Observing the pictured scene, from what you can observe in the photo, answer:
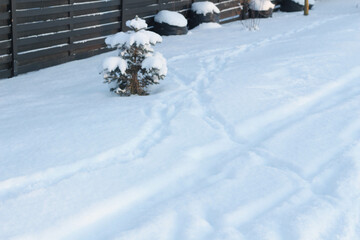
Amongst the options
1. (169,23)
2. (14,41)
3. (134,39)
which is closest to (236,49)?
(169,23)

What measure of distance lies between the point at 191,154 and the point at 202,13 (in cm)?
833

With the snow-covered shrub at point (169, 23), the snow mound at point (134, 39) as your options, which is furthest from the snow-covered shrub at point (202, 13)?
the snow mound at point (134, 39)

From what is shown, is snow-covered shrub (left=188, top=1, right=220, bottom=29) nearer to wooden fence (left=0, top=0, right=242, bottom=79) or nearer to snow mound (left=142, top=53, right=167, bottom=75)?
wooden fence (left=0, top=0, right=242, bottom=79)

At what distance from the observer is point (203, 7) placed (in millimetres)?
12953

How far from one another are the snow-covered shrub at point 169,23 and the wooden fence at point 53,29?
2.22 ft

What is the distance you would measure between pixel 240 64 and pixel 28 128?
12.4ft

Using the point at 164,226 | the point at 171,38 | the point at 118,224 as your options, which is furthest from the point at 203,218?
the point at 171,38

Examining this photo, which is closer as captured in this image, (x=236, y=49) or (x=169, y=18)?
(x=236, y=49)

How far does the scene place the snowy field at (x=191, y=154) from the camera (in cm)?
397

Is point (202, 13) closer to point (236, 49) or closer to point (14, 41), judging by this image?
point (236, 49)

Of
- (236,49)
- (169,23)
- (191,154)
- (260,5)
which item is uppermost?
(260,5)

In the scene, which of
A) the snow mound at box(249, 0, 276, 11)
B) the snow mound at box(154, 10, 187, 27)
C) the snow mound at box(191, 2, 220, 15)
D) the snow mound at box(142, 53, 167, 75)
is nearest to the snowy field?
the snow mound at box(142, 53, 167, 75)

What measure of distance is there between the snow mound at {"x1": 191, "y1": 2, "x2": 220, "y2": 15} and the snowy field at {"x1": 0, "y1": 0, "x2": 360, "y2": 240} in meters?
4.59

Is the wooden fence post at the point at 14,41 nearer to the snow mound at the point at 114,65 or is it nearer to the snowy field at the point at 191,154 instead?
the snowy field at the point at 191,154
